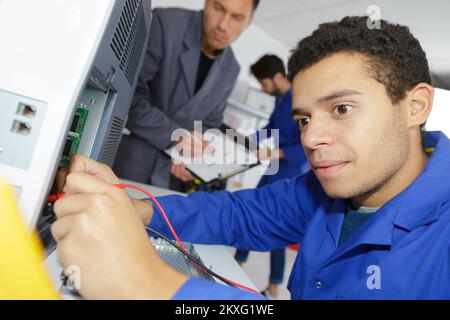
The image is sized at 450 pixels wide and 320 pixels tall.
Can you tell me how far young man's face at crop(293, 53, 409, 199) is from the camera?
0.65 meters

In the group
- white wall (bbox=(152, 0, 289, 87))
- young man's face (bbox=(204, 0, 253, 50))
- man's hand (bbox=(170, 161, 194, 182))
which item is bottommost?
man's hand (bbox=(170, 161, 194, 182))

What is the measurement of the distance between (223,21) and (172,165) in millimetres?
651

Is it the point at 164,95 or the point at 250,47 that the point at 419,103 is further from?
the point at 250,47

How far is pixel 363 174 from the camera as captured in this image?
0.66 m

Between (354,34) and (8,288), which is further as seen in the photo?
(354,34)

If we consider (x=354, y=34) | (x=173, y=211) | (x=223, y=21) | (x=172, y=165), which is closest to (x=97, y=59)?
(x=173, y=211)

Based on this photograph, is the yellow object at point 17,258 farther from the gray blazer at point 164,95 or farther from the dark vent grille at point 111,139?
the gray blazer at point 164,95

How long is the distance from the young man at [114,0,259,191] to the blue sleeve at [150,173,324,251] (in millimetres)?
368

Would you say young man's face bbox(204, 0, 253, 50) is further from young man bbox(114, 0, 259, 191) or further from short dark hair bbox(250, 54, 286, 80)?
short dark hair bbox(250, 54, 286, 80)

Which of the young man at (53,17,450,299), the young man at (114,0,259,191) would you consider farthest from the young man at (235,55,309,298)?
the young man at (53,17,450,299)

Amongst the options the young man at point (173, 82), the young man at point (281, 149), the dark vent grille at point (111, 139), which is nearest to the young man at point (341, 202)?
the dark vent grille at point (111, 139)

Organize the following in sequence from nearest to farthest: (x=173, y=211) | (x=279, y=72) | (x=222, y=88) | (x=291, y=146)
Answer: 1. (x=173, y=211)
2. (x=222, y=88)
3. (x=291, y=146)
4. (x=279, y=72)
